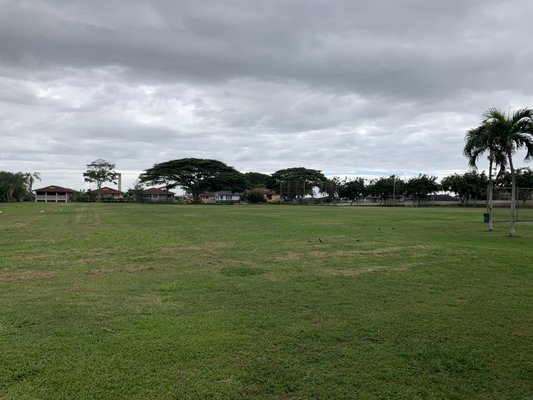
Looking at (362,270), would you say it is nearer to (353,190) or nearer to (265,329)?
(265,329)

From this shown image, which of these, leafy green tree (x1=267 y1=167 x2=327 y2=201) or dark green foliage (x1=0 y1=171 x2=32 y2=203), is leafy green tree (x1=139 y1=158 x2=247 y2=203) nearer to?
leafy green tree (x1=267 y1=167 x2=327 y2=201)

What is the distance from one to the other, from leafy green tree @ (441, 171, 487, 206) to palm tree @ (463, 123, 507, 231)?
6780cm

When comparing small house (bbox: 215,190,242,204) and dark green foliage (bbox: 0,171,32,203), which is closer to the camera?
dark green foliage (bbox: 0,171,32,203)

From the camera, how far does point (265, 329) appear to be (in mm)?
5164

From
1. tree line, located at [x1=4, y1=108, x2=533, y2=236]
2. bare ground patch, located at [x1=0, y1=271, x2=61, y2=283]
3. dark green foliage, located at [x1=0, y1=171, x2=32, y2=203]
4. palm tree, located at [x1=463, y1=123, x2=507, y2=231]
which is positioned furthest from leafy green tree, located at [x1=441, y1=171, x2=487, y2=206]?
dark green foliage, located at [x1=0, y1=171, x2=32, y2=203]

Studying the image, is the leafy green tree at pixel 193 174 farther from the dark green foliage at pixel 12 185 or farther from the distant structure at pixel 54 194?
the distant structure at pixel 54 194

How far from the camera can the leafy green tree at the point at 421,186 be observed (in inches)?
3583

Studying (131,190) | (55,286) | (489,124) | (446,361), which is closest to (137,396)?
(446,361)

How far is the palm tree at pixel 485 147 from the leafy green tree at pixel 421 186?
72.3 meters

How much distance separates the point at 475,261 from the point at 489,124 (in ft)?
32.8

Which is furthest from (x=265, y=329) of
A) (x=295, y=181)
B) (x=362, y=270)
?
(x=295, y=181)

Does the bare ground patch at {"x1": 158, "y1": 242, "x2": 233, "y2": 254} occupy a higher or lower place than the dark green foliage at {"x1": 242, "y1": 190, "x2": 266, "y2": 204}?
lower

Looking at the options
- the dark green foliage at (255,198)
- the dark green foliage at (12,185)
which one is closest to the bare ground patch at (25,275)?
the dark green foliage at (12,185)

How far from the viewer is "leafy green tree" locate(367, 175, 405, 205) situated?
9800 centimetres
